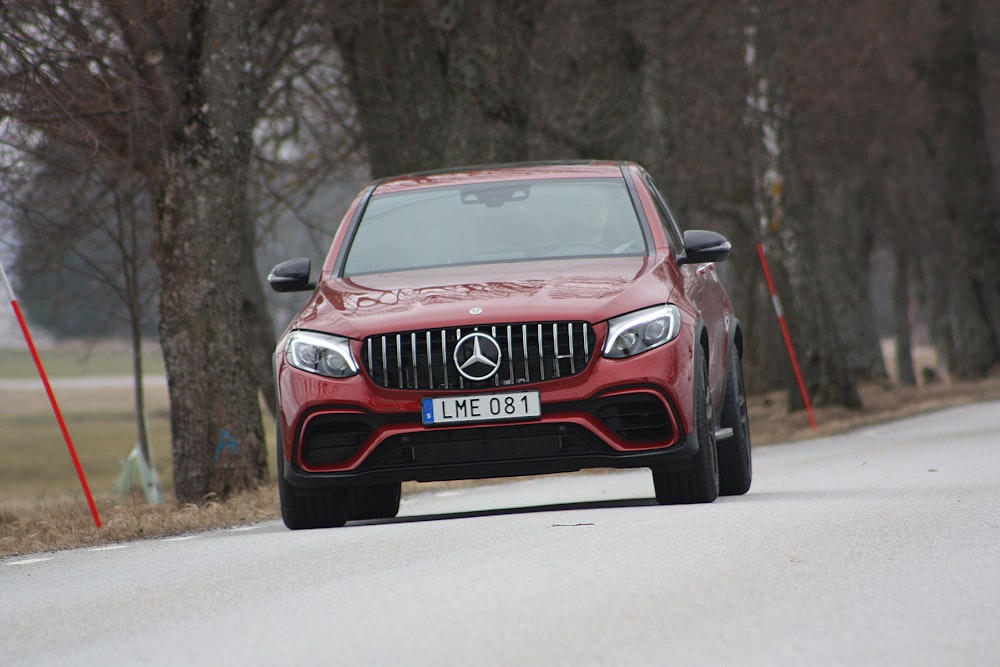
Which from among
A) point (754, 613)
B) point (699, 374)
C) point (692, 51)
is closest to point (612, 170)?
point (699, 374)

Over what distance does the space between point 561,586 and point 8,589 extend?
9.31 feet

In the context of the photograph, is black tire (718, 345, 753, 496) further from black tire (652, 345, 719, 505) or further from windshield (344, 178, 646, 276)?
windshield (344, 178, 646, 276)

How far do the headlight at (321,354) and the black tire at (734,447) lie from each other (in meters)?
2.62

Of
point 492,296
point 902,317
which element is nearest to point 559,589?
point 492,296

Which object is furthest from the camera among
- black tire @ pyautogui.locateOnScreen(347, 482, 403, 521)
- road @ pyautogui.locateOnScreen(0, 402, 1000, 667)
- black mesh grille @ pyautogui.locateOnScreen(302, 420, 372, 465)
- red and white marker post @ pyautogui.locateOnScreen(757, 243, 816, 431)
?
red and white marker post @ pyautogui.locateOnScreen(757, 243, 816, 431)

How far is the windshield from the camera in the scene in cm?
945

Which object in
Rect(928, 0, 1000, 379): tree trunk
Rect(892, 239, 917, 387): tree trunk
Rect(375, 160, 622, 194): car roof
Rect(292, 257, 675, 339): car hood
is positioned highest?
Rect(375, 160, 622, 194): car roof

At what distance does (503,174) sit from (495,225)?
0.60m

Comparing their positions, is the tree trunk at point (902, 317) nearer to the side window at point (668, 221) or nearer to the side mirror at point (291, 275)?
the side window at point (668, 221)

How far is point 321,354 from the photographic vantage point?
844cm

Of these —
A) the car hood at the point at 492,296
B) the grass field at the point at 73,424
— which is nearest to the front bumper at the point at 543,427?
the car hood at the point at 492,296

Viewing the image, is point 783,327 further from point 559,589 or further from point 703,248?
point 559,589

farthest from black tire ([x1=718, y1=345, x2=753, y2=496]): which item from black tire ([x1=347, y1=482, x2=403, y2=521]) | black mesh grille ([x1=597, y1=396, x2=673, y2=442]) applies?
black tire ([x1=347, y1=482, x2=403, y2=521])

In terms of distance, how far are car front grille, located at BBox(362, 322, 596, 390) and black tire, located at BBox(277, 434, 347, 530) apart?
101cm
